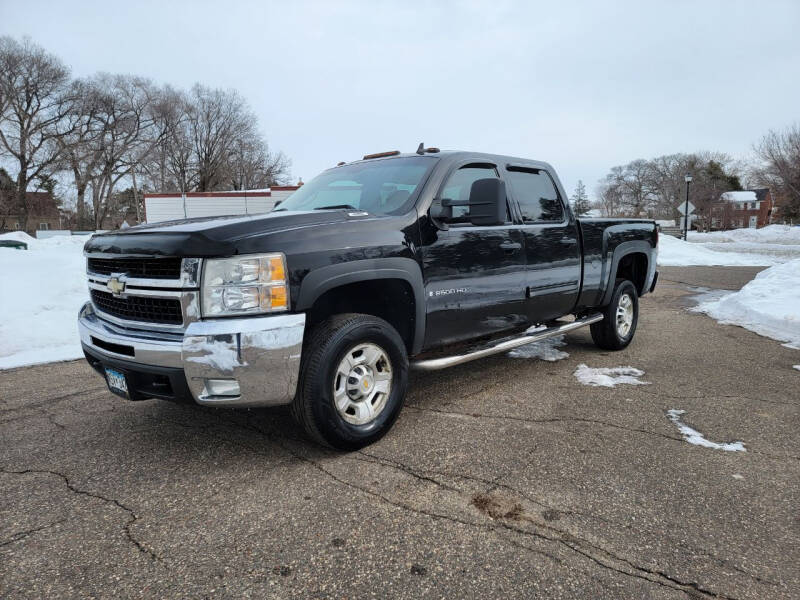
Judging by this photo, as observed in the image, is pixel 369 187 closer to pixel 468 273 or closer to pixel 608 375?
pixel 468 273

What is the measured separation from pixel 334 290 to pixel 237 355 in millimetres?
781

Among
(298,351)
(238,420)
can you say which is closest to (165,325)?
(298,351)

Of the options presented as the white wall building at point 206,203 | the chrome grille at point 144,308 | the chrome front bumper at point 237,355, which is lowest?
the chrome front bumper at point 237,355

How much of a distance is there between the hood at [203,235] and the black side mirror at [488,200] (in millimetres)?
775

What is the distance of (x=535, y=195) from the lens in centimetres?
488

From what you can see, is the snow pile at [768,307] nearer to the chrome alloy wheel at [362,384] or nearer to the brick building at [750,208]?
the chrome alloy wheel at [362,384]

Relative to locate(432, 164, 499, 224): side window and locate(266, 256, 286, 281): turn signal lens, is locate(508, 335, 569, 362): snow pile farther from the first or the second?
locate(266, 256, 286, 281): turn signal lens

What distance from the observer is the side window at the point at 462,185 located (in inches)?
151

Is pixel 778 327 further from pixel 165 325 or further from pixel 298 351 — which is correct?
pixel 165 325

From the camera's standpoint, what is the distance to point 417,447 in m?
3.37

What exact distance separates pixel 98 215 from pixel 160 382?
5619 cm

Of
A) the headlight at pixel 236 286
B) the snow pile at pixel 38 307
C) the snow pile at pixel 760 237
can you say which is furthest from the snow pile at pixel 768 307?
the snow pile at pixel 760 237

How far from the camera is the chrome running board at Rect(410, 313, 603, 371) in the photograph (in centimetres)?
362

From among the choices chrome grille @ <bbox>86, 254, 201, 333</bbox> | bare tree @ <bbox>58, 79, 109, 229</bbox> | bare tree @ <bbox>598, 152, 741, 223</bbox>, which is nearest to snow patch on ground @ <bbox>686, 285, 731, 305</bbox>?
chrome grille @ <bbox>86, 254, 201, 333</bbox>
